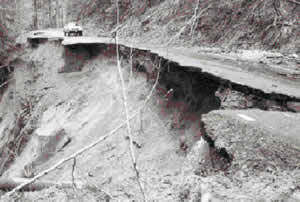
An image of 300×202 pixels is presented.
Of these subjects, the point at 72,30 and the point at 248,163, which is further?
the point at 72,30

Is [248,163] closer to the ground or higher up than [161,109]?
higher up

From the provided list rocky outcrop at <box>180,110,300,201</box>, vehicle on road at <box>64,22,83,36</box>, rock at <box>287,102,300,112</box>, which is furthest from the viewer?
vehicle on road at <box>64,22,83,36</box>

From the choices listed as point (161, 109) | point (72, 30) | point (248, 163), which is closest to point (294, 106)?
Answer: point (248, 163)

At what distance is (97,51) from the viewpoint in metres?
12.3

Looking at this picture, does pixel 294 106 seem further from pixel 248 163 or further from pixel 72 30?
pixel 72 30

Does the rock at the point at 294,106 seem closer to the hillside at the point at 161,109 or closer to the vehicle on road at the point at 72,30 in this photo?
the hillside at the point at 161,109

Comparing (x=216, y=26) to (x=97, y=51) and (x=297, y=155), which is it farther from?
(x=297, y=155)

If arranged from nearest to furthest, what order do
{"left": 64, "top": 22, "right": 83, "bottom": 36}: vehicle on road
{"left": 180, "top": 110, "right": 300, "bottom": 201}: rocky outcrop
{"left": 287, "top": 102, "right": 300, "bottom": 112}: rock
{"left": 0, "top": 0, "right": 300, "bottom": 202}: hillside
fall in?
{"left": 180, "top": 110, "right": 300, "bottom": 201}: rocky outcrop < {"left": 0, "top": 0, "right": 300, "bottom": 202}: hillside < {"left": 287, "top": 102, "right": 300, "bottom": 112}: rock < {"left": 64, "top": 22, "right": 83, "bottom": 36}: vehicle on road

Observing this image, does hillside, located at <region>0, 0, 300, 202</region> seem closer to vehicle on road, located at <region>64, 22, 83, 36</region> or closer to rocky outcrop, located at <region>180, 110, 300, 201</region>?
rocky outcrop, located at <region>180, 110, 300, 201</region>

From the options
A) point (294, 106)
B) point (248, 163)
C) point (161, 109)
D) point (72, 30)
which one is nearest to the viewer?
point (248, 163)

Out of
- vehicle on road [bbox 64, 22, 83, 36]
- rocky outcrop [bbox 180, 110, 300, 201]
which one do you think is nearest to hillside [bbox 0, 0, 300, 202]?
rocky outcrop [bbox 180, 110, 300, 201]

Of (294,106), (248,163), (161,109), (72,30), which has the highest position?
(72,30)

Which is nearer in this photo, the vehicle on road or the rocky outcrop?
the rocky outcrop

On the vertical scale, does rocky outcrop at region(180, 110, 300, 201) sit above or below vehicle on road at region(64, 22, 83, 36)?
below
